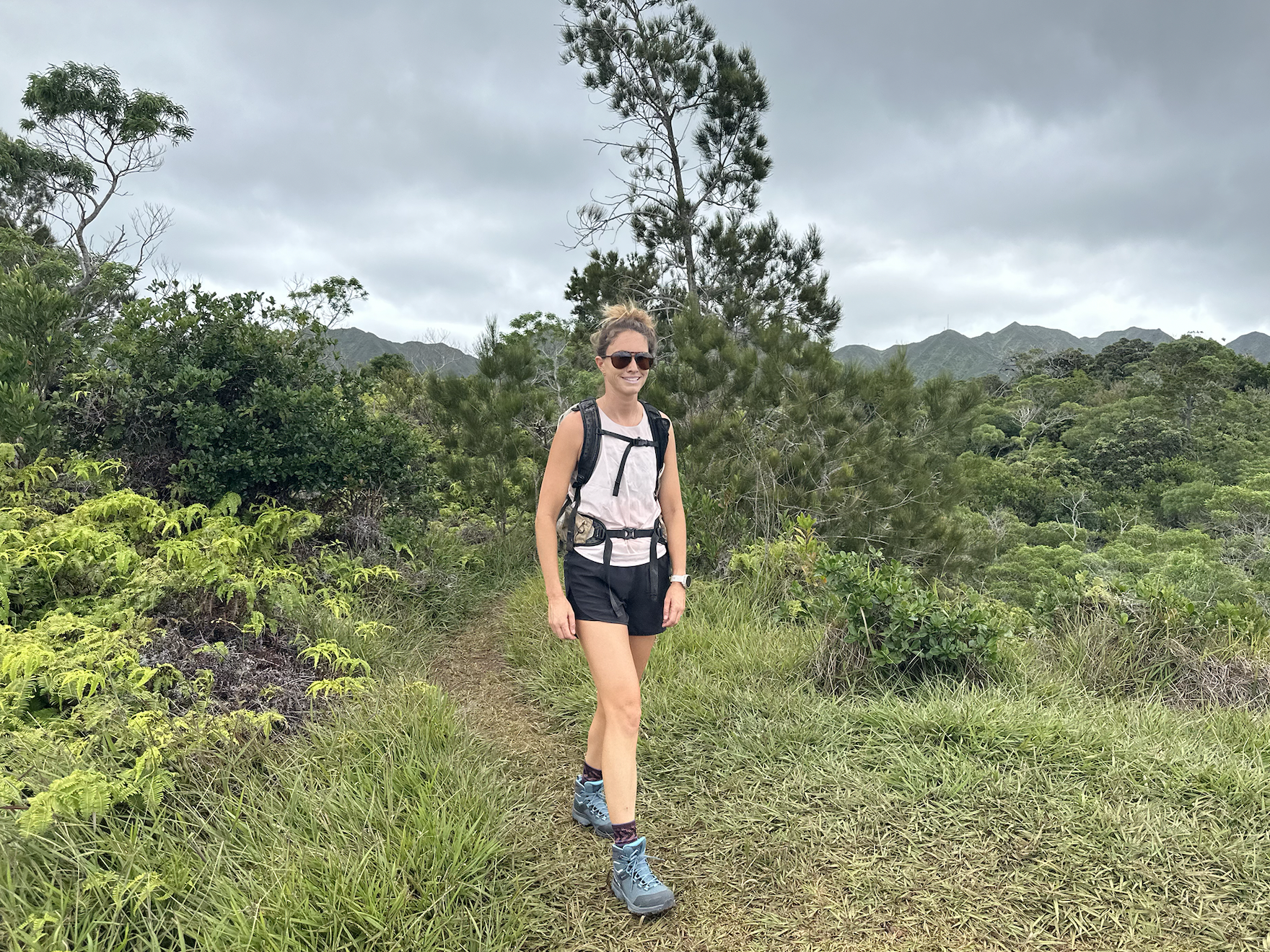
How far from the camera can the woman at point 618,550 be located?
202cm

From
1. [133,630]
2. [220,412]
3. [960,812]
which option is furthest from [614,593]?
[220,412]

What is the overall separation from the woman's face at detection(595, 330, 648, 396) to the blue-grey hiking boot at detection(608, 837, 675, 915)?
55.3 inches

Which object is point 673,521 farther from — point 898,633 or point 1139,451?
A: point 1139,451

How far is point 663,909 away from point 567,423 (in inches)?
59.7

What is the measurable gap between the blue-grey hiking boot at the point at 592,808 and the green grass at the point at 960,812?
0.18 meters

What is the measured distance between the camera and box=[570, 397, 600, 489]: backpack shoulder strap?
209 cm

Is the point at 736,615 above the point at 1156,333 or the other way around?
the other way around

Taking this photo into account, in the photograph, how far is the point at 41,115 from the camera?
48.3 ft

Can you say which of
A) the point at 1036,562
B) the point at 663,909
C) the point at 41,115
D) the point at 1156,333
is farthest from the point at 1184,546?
the point at 1156,333

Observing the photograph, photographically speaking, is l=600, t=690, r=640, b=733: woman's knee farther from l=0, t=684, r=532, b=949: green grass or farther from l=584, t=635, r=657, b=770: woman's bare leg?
l=0, t=684, r=532, b=949: green grass

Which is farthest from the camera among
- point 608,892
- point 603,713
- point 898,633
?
point 898,633

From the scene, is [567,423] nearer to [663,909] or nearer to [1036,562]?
[663,909]

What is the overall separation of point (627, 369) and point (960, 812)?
76.8 inches

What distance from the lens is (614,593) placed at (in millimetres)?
2104
